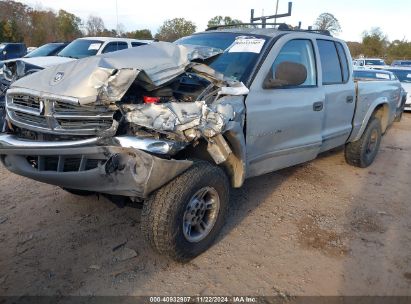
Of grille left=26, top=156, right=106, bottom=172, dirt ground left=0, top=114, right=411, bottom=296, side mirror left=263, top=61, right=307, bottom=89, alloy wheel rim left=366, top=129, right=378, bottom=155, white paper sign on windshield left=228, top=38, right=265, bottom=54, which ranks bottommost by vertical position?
dirt ground left=0, top=114, right=411, bottom=296

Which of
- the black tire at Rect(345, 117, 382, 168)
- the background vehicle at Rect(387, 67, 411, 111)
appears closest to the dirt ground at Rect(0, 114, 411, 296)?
the black tire at Rect(345, 117, 382, 168)

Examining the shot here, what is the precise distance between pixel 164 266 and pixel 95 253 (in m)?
0.60

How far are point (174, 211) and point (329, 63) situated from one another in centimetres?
297

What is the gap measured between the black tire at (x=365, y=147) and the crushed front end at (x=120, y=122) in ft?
10.2

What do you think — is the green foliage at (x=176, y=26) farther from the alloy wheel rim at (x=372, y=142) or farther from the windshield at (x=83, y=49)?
the alloy wheel rim at (x=372, y=142)

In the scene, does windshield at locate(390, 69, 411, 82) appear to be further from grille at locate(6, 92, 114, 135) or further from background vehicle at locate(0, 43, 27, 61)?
Result: background vehicle at locate(0, 43, 27, 61)

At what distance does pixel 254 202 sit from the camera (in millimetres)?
4289

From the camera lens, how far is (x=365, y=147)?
18.6 feet

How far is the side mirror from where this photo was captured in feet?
11.3

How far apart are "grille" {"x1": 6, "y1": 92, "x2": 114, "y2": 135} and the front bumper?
0.11 m

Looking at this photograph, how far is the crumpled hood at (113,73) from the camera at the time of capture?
8.68 feet

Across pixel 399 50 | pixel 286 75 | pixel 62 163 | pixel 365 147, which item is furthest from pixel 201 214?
pixel 399 50

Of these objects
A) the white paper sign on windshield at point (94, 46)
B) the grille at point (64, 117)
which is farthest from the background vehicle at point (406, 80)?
the grille at point (64, 117)

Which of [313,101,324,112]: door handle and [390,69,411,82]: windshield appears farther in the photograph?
[390,69,411,82]: windshield
